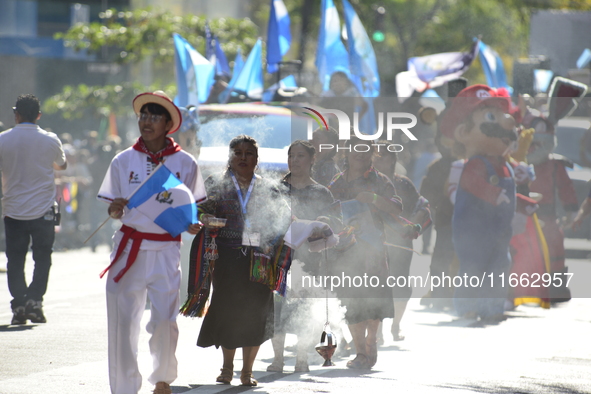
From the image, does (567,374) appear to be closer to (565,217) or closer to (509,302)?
(509,302)

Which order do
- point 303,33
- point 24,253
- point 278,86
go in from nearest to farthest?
1. point 24,253
2. point 278,86
3. point 303,33

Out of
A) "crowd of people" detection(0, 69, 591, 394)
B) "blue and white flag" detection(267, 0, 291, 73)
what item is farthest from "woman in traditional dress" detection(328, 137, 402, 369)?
"blue and white flag" detection(267, 0, 291, 73)

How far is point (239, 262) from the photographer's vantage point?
7098 millimetres

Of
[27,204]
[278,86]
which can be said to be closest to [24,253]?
[27,204]

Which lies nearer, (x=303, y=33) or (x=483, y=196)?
(x=483, y=196)

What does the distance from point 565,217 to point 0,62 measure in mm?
19557

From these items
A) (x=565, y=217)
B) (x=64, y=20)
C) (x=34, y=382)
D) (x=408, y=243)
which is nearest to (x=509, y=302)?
(x=565, y=217)

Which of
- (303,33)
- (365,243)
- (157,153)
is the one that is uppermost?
(303,33)

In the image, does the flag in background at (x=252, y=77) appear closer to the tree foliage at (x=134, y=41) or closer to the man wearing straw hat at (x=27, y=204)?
the man wearing straw hat at (x=27, y=204)

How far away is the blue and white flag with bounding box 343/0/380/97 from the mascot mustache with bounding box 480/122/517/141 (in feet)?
10.3

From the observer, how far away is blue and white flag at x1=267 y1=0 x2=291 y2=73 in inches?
698

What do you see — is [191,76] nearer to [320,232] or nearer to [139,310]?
[320,232]

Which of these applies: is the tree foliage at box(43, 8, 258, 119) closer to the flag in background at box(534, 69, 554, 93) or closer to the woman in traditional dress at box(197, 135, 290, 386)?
the flag in background at box(534, 69, 554, 93)

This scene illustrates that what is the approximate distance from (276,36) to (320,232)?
35.7ft
